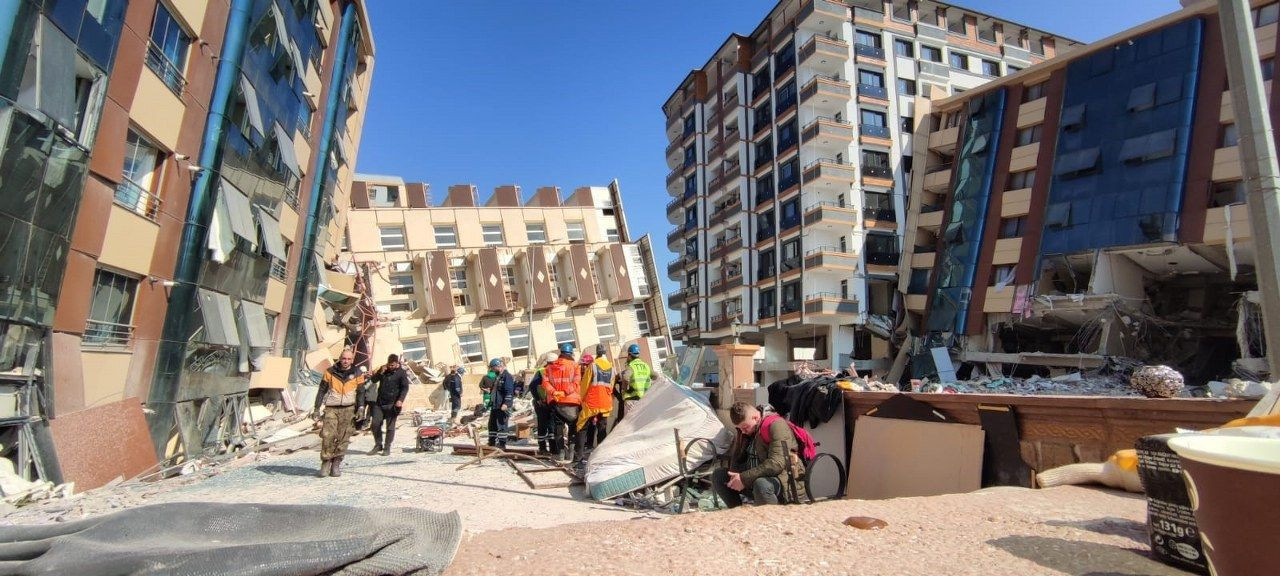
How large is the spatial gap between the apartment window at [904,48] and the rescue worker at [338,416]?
140 ft

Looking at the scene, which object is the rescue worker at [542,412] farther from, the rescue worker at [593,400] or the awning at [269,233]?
the awning at [269,233]

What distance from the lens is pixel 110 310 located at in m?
10.9

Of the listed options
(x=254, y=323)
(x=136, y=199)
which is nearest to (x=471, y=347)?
(x=254, y=323)

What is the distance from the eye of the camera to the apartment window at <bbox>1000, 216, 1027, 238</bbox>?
3185 centimetres

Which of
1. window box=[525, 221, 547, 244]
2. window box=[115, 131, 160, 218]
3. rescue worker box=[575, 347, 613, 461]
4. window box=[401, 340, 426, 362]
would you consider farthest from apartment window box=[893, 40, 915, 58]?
window box=[115, 131, 160, 218]

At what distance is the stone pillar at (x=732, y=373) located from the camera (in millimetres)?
10461

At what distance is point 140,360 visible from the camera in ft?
37.6

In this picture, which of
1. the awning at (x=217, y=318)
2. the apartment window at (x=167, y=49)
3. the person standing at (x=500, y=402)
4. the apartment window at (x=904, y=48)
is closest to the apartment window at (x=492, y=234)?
the awning at (x=217, y=318)

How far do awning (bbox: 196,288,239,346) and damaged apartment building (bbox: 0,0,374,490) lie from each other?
45 millimetres

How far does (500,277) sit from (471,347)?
14.5 ft

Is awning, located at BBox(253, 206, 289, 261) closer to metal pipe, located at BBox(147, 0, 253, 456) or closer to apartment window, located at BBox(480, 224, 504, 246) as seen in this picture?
metal pipe, located at BBox(147, 0, 253, 456)

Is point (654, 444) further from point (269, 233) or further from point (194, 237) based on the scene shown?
point (269, 233)

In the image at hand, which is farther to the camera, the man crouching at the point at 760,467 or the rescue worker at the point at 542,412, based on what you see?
the rescue worker at the point at 542,412

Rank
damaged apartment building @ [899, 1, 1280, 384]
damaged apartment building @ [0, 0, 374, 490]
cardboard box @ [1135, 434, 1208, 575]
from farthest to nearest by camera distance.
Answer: damaged apartment building @ [899, 1, 1280, 384] < damaged apartment building @ [0, 0, 374, 490] < cardboard box @ [1135, 434, 1208, 575]
